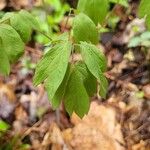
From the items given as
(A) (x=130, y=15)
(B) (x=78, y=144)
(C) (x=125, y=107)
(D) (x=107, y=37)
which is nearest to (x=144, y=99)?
(C) (x=125, y=107)

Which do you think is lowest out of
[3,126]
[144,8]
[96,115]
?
[3,126]

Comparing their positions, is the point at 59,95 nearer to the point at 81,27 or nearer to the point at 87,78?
the point at 87,78

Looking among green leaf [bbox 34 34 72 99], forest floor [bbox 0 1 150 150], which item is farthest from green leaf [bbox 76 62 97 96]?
forest floor [bbox 0 1 150 150]

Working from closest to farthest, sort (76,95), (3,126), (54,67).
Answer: (54,67), (76,95), (3,126)

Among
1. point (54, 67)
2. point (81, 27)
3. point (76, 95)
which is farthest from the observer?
point (81, 27)

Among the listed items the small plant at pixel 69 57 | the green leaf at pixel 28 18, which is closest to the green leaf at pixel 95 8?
the small plant at pixel 69 57

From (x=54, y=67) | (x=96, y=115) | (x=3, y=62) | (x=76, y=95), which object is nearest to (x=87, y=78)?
(x=76, y=95)

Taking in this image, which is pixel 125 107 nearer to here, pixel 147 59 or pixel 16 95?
pixel 147 59
